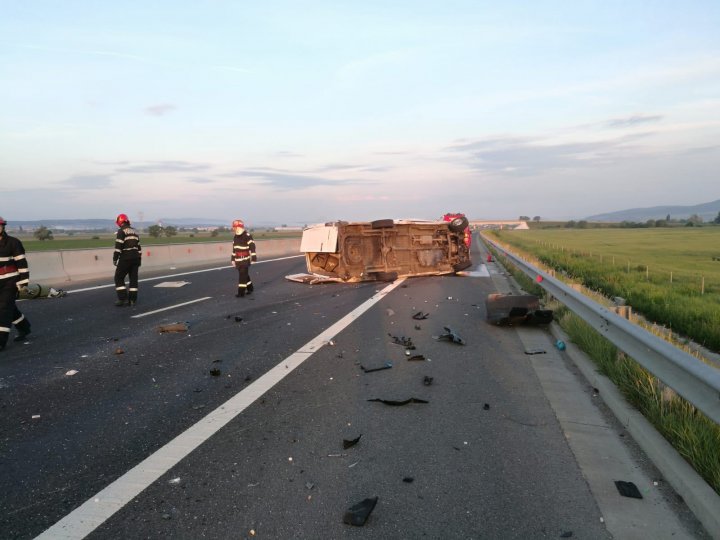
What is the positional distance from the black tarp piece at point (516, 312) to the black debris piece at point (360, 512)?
5843 mm

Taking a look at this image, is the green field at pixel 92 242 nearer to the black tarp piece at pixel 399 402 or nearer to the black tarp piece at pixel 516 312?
the black tarp piece at pixel 516 312

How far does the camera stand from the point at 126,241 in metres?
11.3

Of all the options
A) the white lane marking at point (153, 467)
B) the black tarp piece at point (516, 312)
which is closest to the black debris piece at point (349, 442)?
the white lane marking at point (153, 467)

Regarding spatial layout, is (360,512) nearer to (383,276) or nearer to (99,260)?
(383,276)

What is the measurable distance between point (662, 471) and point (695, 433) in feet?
1.18

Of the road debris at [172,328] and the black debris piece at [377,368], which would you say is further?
the road debris at [172,328]

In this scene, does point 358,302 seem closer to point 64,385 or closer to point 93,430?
point 64,385

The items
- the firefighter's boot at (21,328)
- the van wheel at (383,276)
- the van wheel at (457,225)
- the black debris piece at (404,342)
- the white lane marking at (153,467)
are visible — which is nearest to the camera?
the white lane marking at (153,467)

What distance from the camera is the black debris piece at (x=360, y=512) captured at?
2.95 meters

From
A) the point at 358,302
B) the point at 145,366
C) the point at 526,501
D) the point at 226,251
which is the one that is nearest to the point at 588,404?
the point at 526,501

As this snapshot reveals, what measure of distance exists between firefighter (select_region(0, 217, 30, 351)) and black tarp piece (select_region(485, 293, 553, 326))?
7.55 meters

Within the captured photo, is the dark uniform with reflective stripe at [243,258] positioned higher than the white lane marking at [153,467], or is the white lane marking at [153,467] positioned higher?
the dark uniform with reflective stripe at [243,258]

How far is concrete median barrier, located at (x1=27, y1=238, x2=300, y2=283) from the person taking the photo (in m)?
15.9

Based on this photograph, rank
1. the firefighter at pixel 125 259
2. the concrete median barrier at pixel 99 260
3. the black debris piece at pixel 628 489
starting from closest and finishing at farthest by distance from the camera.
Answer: the black debris piece at pixel 628 489 → the firefighter at pixel 125 259 → the concrete median barrier at pixel 99 260
